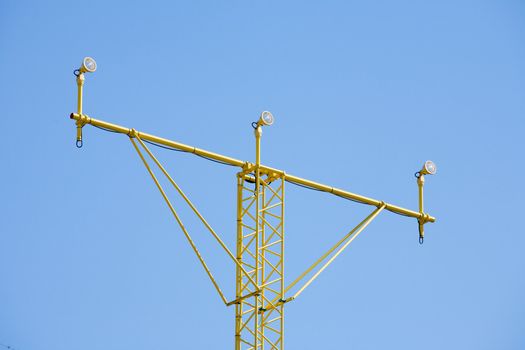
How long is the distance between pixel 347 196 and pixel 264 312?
635 centimetres

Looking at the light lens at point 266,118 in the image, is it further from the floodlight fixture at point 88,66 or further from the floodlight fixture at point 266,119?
the floodlight fixture at point 88,66

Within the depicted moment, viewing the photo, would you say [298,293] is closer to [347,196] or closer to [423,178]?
[347,196]

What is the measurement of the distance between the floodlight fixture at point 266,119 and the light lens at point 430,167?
319 inches

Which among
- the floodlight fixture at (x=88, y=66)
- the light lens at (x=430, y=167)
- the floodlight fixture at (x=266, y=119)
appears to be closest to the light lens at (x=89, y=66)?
the floodlight fixture at (x=88, y=66)

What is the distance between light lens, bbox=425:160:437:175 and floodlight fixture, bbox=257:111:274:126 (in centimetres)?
810

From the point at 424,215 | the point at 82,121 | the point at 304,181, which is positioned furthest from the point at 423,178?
the point at 82,121

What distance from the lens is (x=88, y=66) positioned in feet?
188

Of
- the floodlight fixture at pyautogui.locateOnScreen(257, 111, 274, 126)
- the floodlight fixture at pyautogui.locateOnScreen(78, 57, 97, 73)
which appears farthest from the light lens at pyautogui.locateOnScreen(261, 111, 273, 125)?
the floodlight fixture at pyautogui.locateOnScreen(78, 57, 97, 73)

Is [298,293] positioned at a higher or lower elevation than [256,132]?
lower

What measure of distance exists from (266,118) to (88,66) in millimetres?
6599

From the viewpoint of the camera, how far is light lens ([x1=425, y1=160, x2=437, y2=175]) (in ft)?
217

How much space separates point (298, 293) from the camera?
6000cm

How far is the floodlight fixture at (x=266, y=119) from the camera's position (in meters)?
60.3

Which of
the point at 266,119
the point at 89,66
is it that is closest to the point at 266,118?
the point at 266,119
